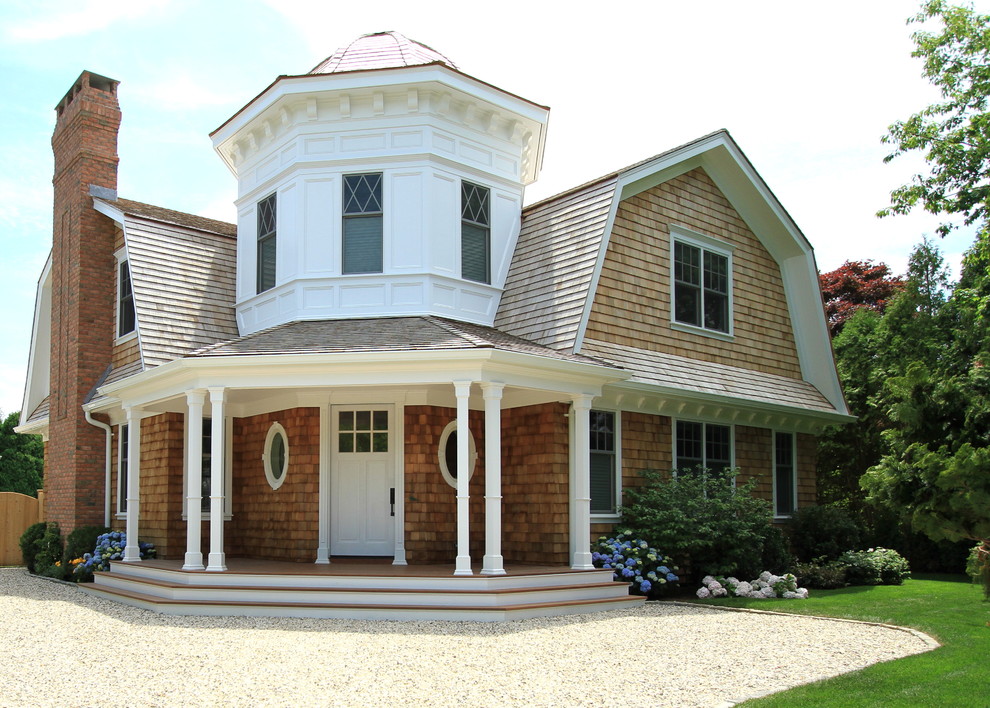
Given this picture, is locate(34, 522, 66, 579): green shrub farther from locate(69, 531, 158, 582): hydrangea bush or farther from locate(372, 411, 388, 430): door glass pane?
locate(372, 411, 388, 430): door glass pane

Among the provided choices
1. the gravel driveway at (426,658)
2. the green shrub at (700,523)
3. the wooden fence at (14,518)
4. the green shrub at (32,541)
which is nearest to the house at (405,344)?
the green shrub at (700,523)

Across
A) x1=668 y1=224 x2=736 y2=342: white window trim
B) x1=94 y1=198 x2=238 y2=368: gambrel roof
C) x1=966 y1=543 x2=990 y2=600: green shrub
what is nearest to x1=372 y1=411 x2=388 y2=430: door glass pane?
x1=94 y1=198 x2=238 y2=368: gambrel roof

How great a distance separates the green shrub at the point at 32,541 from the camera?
17531 mm

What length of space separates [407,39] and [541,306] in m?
5.81

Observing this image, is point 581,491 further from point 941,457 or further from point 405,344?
point 941,457

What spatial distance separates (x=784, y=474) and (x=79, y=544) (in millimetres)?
12470

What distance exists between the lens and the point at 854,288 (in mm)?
31031

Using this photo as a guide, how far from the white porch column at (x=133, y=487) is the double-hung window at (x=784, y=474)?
1085 centimetres

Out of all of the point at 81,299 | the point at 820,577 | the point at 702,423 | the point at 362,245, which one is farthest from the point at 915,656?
the point at 81,299

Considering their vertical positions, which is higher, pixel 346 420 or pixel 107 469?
pixel 346 420

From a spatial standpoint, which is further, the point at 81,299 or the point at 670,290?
the point at 81,299

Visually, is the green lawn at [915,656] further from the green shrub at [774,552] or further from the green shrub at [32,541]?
the green shrub at [32,541]

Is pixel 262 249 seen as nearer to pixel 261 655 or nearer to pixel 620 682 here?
pixel 261 655

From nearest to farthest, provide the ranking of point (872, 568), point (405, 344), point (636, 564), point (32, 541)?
point (405, 344) → point (636, 564) → point (872, 568) → point (32, 541)
